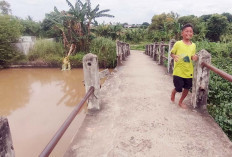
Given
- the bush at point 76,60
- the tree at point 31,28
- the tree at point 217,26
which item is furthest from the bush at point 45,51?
the tree at point 217,26

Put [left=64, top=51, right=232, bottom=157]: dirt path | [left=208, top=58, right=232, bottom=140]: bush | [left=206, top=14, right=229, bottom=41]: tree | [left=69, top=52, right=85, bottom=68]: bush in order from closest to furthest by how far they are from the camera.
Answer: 1. [left=64, top=51, right=232, bottom=157]: dirt path
2. [left=208, top=58, right=232, bottom=140]: bush
3. [left=69, top=52, right=85, bottom=68]: bush
4. [left=206, top=14, right=229, bottom=41]: tree

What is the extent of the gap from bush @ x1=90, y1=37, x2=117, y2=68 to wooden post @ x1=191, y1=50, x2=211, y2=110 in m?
9.91

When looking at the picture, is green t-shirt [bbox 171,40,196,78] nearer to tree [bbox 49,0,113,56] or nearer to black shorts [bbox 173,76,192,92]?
black shorts [bbox 173,76,192,92]

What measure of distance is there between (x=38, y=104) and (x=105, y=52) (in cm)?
689

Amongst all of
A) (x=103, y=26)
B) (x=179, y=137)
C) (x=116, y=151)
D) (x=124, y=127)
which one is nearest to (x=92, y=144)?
(x=116, y=151)

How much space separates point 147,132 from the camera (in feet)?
8.78

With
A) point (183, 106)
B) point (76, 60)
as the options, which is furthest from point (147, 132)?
point (76, 60)

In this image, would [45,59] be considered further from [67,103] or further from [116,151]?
[116,151]

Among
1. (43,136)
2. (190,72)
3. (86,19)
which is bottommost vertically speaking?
(43,136)

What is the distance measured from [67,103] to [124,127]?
4895 mm

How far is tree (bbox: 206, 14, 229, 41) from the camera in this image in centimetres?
3684

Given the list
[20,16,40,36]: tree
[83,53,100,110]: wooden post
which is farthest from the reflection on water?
[20,16,40,36]: tree

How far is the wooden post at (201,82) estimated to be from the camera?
3.08 metres

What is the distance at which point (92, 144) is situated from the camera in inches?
96.4
